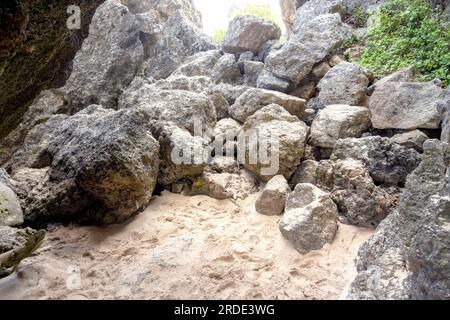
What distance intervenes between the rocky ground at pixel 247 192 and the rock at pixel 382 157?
2 centimetres

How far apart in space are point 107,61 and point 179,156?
5330 millimetres

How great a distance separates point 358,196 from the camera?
13.8ft

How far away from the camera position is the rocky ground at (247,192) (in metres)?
3.13

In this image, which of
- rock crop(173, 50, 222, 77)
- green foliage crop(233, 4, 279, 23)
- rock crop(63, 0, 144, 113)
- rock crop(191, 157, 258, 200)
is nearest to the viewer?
rock crop(191, 157, 258, 200)

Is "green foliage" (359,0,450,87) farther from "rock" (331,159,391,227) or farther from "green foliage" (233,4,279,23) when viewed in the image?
"green foliage" (233,4,279,23)

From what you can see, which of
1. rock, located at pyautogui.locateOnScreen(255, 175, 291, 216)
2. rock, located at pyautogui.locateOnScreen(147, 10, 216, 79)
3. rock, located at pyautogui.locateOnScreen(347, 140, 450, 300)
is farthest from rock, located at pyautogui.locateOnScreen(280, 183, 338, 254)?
rock, located at pyautogui.locateOnScreen(147, 10, 216, 79)

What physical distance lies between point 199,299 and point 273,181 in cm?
234

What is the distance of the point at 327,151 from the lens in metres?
5.57

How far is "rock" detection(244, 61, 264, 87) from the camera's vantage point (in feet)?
28.4

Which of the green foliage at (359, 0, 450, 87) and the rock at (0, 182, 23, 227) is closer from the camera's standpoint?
the rock at (0, 182, 23, 227)

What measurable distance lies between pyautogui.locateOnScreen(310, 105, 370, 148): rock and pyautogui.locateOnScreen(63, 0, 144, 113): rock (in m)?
5.87

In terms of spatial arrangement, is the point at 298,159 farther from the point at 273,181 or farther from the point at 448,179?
the point at 448,179

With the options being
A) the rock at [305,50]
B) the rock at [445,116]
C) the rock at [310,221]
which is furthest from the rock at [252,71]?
the rock at [310,221]

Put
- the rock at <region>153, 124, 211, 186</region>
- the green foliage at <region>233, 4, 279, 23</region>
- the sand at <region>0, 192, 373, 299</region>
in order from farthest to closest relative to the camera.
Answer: the green foliage at <region>233, 4, 279, 23</region> → the rock at <region>153, 124, 211, 186</region> → the sand at <region>0, 192, 373, 299</region>
